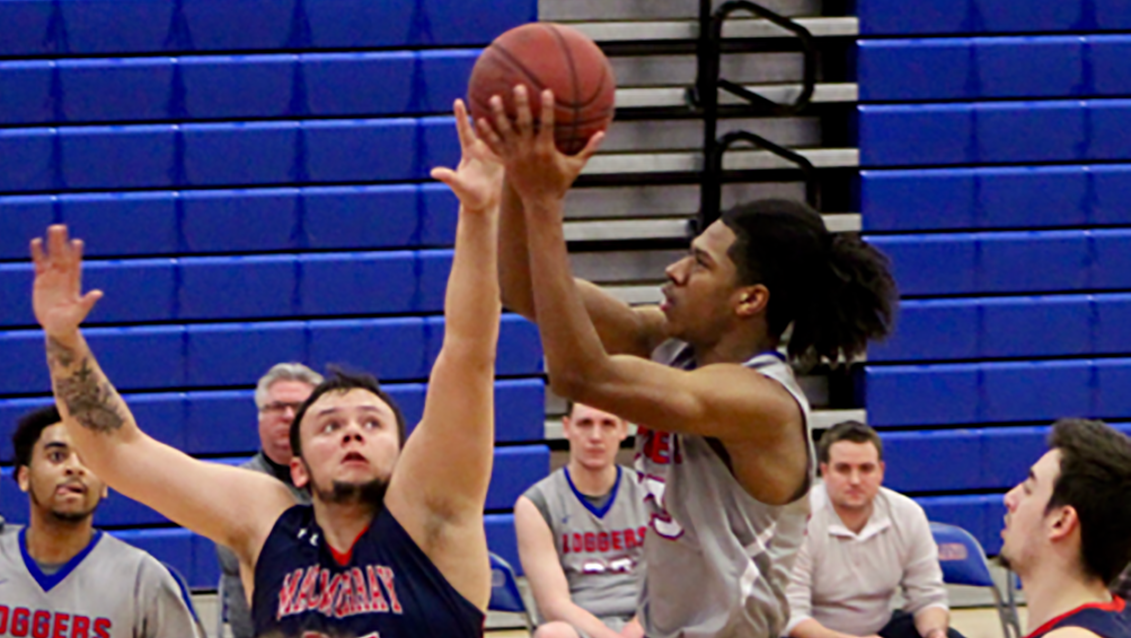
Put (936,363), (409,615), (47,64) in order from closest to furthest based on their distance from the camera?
(409,615) < (47,64) < (936,363)

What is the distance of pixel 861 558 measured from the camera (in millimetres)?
4922

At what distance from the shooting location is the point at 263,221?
6234mm

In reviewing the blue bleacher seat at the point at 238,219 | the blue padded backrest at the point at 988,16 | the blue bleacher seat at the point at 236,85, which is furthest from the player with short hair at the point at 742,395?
the blue padded backrest at the point at 988,16

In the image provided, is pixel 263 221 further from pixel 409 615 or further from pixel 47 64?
pixel 409 615

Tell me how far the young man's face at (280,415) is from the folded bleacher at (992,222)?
2.98m

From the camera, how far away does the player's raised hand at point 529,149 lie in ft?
7.07

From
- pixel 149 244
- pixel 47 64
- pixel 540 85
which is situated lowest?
pixel 149 244

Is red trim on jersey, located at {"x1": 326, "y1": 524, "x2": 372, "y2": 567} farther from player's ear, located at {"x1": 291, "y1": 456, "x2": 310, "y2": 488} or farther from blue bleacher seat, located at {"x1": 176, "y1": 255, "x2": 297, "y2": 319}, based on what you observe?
blue bleacher seat, located at {"x1": 176, "y1": 255, "x2": 297, "y2": 319}

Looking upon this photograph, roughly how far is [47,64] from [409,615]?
4535mm

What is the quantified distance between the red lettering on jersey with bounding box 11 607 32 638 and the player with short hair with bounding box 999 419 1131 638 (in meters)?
2.78

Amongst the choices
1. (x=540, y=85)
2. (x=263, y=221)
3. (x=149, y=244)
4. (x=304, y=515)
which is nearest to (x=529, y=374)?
(x=263, y=221)

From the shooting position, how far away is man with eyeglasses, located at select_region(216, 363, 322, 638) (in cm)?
451

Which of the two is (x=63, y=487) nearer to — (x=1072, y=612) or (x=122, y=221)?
(x=122, y=221)

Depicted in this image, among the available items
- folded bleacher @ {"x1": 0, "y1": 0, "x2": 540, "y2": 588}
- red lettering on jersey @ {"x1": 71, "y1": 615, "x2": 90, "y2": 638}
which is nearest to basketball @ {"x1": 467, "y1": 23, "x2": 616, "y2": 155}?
red lettering on jersey @ {"x1": 71, "y1": 615, "x2": 90, "y2": 638}
